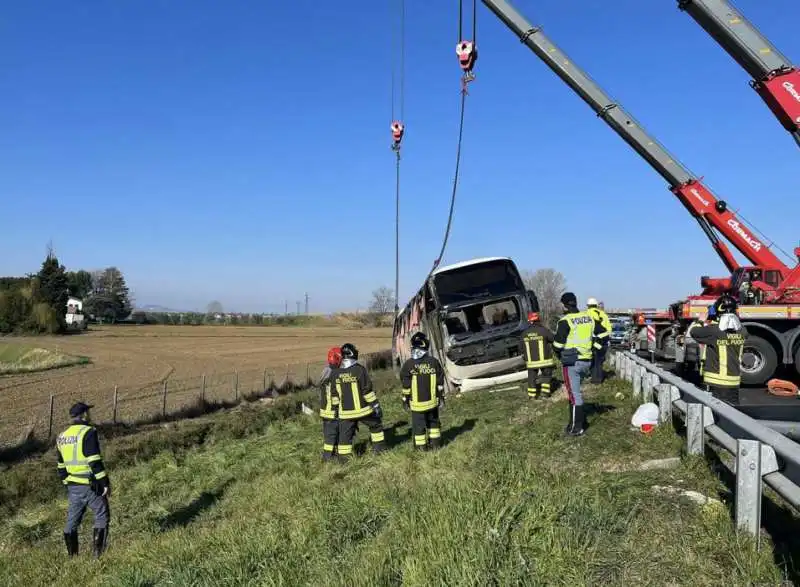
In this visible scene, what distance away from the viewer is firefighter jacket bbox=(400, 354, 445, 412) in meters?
8.41

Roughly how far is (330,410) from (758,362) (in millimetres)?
9074

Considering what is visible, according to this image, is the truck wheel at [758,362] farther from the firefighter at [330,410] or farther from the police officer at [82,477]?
the police officer at [82,477]

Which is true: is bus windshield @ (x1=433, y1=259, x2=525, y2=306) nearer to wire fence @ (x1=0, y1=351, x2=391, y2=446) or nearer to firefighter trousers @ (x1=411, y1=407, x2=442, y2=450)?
firefighter trousers @ (x1=411, y1=407, x2=442, y2=450)

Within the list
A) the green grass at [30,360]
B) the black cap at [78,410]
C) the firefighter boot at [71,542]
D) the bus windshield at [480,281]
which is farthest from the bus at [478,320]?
the green grass at [30,360]

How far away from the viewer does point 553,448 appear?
6773 millimetres

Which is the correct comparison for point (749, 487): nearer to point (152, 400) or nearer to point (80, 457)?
point (80, 457)

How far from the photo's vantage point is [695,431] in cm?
530

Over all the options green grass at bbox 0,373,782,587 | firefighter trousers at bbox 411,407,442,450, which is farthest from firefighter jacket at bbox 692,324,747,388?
firefighter trousers at bbox 411,407,442,450

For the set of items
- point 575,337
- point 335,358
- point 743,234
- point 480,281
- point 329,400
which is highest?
point 743,234

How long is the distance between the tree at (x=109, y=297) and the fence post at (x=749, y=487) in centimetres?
11187

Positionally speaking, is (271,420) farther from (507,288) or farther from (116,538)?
(116,538)

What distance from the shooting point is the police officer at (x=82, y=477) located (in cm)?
710

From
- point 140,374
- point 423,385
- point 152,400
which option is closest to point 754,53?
point 423,385

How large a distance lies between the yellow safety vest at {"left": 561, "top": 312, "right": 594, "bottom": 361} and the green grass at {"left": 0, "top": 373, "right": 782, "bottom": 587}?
0.92 m
